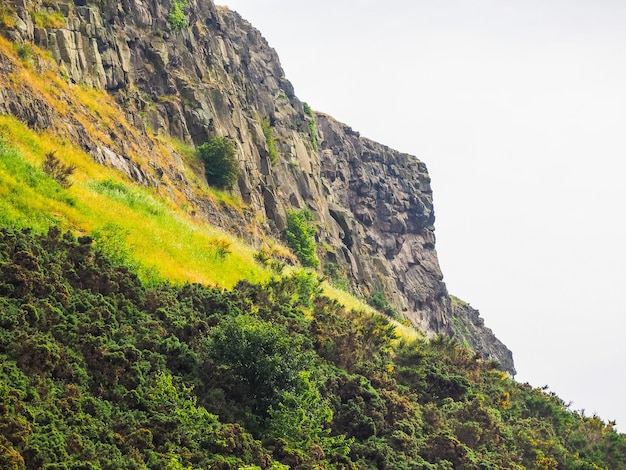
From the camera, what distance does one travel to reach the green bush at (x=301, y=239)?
55200mm

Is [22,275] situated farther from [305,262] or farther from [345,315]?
[305,262]

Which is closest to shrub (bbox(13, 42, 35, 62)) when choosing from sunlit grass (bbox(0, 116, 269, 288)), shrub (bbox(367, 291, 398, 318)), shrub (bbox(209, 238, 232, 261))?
sunlit grass (bbox(0, 116, 269, 288))

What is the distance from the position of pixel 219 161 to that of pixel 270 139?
1815cm

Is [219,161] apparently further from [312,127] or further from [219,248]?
[312,127]

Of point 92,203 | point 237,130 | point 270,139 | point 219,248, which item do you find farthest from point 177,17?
point 92,203

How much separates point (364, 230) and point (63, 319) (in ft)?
263

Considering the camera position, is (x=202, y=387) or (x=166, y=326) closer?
(x=202, y=387)

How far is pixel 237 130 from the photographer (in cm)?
5794

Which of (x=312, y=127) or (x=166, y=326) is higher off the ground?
(x=312, y=127)

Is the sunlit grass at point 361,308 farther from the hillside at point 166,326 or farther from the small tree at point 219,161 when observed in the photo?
the small tree at point 219,161

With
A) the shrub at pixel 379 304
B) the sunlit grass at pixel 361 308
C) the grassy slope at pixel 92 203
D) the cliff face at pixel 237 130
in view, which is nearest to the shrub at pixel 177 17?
the cliff face at pixel 237 130

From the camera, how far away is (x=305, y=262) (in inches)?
2184

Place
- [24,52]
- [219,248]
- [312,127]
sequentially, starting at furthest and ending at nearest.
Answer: [312,127] → [24,52] → [219,248]

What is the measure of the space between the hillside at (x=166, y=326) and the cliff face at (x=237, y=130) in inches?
10.8
